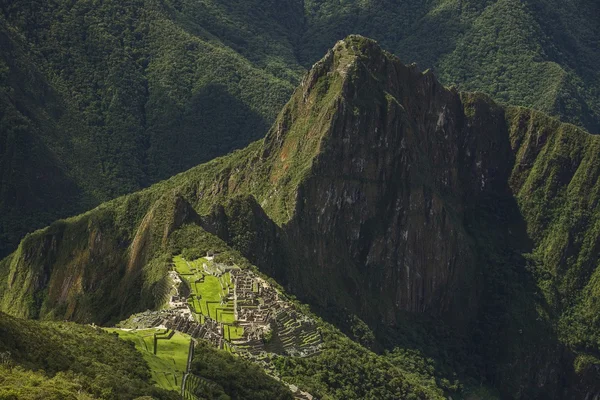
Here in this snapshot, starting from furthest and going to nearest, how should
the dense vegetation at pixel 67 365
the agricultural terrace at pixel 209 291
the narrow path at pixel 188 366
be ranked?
the agricultural terrace at pixel 209 291 → the narrow path at pixel 188 366 → the dense vegetation at pixel 67 365

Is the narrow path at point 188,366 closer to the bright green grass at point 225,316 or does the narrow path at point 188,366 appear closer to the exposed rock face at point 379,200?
the bright green grass at point 225,316

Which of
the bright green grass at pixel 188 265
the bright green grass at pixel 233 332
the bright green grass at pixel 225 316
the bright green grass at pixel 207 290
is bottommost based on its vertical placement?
the bright green grass at pixel 233 332

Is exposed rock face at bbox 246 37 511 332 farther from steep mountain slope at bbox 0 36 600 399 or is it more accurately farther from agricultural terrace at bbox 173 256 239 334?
agricultural terrace at bbox 173 256 239 334

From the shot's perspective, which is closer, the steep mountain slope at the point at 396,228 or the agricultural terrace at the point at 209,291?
the agricultural terrace at the point at 209,291

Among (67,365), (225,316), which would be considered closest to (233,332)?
(225,316)

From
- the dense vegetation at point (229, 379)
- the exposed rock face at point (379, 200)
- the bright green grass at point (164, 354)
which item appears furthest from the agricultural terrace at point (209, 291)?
the exposed rock face at point (379, 200)

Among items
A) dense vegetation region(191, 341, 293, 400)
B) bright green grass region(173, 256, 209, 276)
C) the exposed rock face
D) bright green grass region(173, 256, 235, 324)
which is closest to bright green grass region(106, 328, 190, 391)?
dense vegetation region(191, 341, 293, 400)

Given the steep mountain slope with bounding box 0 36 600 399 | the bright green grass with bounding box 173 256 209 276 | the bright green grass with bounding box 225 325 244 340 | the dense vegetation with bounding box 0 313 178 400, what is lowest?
the dense vegetation with bounding box 0 313 178 400
